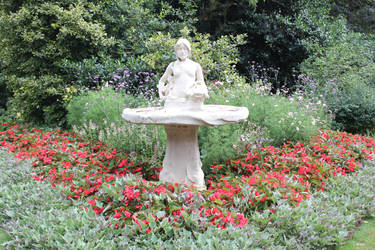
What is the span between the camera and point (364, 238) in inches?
134

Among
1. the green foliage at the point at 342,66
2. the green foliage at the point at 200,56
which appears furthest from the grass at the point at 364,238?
the green foliage at the point at 342,66

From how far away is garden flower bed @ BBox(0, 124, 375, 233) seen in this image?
3.24 metres

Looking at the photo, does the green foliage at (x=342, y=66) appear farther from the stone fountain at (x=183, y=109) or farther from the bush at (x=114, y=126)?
the stone fountain at (x=183, y=109)

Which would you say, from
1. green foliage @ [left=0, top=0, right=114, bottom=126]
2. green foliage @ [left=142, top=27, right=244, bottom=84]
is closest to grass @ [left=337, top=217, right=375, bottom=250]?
green foliage @ [left=142, top=27, right=244, bottom=84]

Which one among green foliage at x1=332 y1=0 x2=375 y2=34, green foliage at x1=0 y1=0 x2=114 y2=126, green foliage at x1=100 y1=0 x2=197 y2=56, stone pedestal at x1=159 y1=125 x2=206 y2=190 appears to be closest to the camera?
stone pedestal at x1=159 y1=125 x2=206 y2=190

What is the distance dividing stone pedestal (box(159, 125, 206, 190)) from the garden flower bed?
0.88ft

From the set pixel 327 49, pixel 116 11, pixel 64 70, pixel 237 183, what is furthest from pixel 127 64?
pixel 327 49

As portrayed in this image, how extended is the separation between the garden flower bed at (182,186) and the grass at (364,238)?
62 cm

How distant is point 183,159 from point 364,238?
2197 millimetres

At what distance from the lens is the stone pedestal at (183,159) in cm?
423

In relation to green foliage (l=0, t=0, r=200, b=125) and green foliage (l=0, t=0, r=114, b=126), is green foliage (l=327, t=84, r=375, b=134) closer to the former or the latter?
green foliage (l=0, t=0, r=200, b=125)

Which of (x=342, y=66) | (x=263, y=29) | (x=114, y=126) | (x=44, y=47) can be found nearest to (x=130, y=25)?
(x=44, y=47)

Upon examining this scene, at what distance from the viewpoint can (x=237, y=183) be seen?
13.4 ft

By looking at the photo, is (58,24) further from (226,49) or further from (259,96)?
(259,96)
